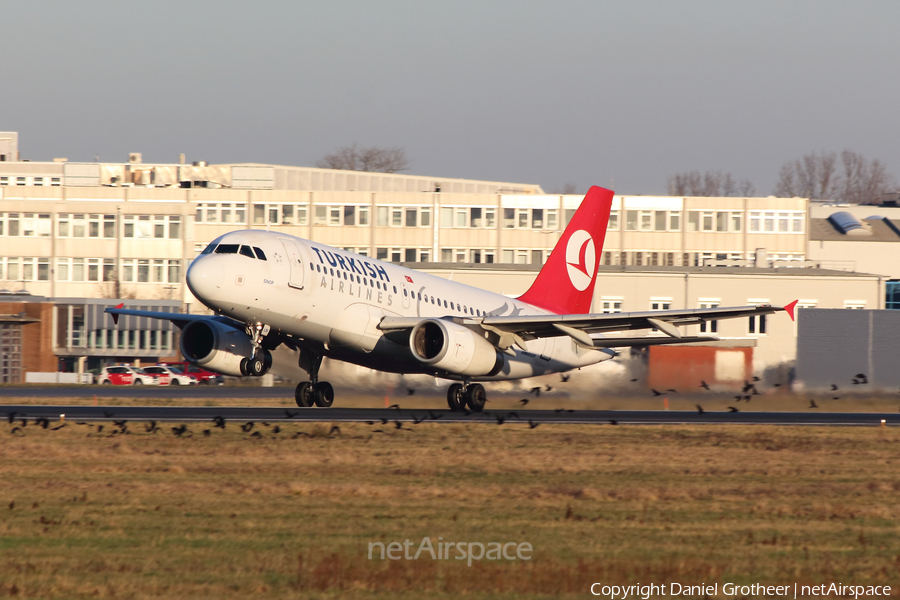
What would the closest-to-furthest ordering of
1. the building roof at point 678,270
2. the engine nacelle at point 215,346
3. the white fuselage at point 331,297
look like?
the white fuselage at point 331,297, the engine nacelle at point 215,346, the building roof at point 678,270

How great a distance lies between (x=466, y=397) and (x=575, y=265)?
28.1ft

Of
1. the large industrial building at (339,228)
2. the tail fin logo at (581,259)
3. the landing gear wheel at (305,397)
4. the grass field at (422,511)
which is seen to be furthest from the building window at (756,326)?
the grass field at (422,511)

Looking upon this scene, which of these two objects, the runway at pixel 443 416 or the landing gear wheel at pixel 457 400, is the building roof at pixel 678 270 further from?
the landing gear wheel at pixel 457 400

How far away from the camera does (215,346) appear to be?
3138 cm

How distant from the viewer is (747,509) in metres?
14.8

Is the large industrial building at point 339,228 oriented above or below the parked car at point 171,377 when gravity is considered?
above

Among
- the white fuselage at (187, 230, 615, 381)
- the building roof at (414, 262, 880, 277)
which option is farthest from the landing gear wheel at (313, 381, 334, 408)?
the building roof at (414, 262, 880, 277)

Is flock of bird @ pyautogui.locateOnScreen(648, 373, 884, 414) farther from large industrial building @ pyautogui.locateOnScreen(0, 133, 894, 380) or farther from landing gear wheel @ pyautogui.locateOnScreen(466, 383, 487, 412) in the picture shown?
large industrial building @ pyautogui.locateOnScreen(0, 133, 894, 380)

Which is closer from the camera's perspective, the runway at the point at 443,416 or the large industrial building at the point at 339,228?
the runway at the point at 443,416

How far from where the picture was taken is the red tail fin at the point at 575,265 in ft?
125

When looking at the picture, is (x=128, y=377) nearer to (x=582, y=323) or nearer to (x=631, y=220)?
(x=582, y=323)

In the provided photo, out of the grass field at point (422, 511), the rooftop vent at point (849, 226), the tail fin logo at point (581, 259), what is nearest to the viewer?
the grass field at point (422, 511)

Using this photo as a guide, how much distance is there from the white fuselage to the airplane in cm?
3

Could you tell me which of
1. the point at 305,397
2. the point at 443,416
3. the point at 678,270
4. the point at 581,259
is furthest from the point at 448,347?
the point at 678,270
